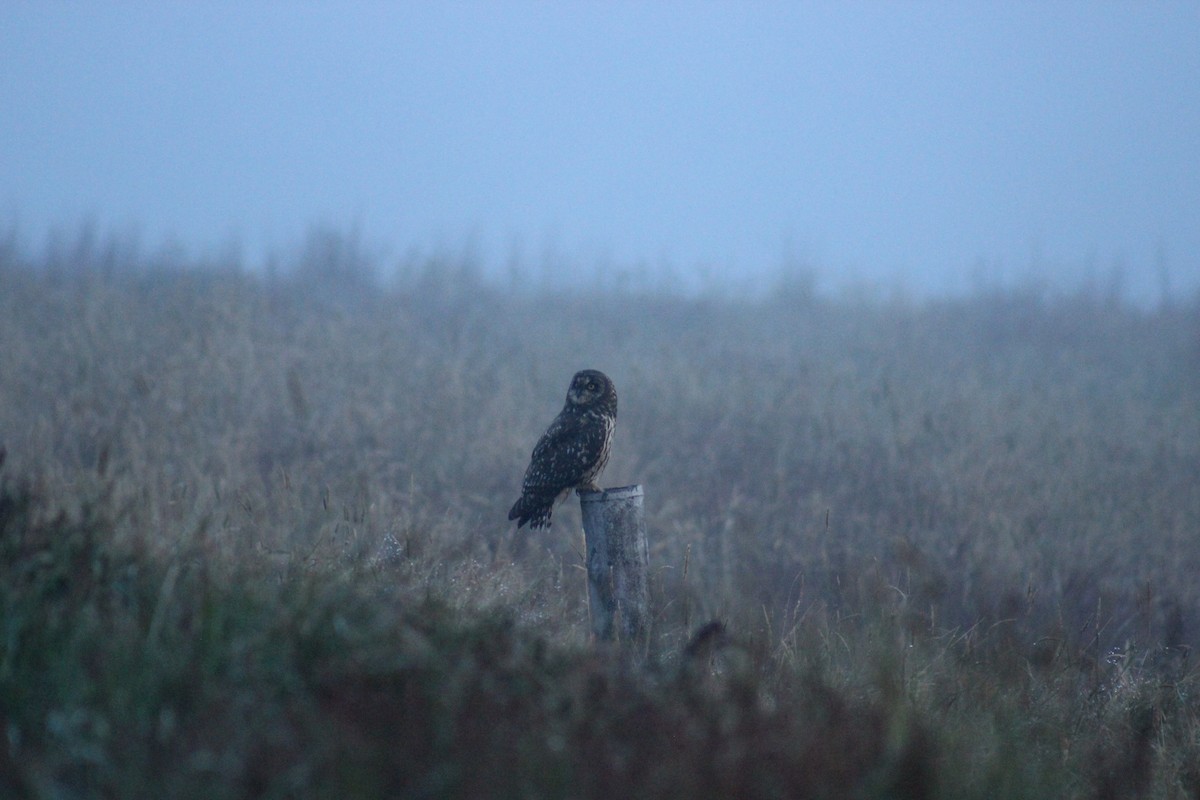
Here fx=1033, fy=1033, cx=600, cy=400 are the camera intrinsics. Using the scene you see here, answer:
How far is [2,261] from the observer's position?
52.5ft

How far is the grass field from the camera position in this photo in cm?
264

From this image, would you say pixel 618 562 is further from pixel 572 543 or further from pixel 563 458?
pixel 572 543

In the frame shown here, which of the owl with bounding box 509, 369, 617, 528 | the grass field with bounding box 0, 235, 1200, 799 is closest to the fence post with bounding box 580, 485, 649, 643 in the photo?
the grass field with bounding box 0, 235, 1200, 799

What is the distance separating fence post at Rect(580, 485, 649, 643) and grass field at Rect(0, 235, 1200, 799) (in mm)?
300

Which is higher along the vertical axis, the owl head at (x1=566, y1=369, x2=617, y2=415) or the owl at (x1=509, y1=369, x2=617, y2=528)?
the owl head at (x1=566, y1=369, x2=617, y2=415)

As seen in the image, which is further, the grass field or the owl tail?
the owl tail

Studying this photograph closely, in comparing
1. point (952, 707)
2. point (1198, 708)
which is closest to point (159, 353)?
point (952, 707)

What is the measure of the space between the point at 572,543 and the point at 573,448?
27.3 inches

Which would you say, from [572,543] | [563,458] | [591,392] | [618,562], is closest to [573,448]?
[563,458]

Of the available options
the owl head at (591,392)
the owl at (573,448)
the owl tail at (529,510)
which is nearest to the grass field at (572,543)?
the owl tail at (529,510)

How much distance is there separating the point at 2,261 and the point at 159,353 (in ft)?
20.7

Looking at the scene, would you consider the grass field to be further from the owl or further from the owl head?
the owl head

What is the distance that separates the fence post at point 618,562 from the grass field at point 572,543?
0.99 ft

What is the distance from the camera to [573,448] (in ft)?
19.1
